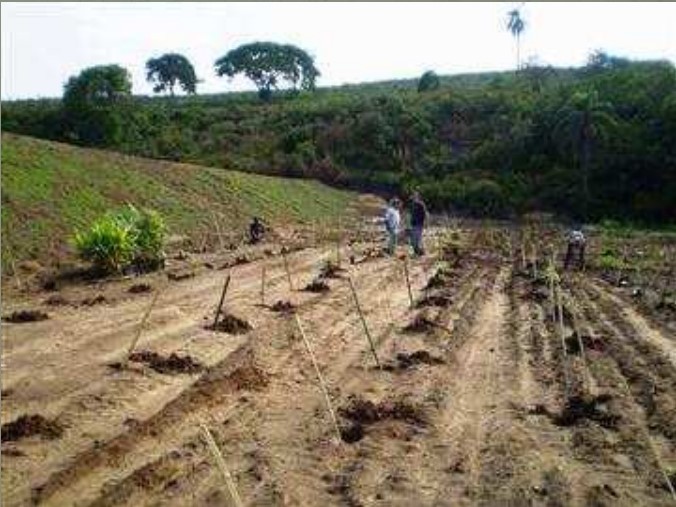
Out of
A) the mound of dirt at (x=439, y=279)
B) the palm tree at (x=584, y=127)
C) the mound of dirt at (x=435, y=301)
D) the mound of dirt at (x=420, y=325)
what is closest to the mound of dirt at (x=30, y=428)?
the mound of dirt at (x=420, y=325)

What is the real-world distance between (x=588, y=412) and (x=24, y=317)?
9455mm

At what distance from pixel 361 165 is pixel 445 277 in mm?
40224

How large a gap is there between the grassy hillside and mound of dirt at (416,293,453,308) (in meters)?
10.1

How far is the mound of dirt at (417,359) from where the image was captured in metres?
12.4

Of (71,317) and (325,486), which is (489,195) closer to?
(71,317)

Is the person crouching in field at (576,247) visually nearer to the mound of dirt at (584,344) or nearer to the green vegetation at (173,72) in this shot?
the mound of dirt at (584,344)

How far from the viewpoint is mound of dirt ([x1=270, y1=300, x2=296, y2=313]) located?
16.3 m

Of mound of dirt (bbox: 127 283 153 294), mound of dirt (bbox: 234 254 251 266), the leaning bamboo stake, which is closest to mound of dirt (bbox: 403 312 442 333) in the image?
mound of dirt (bbox: 127 283 153 294)

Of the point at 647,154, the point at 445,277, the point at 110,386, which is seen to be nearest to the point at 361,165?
the point at 647,154

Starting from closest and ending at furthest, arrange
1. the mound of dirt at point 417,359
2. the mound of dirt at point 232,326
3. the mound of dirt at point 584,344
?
the mound of dirt at point 417,359 < the mound of dirt at point 584,344 < the mound of dirt at point 232,326

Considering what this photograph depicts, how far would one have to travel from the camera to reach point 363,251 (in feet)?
92.8

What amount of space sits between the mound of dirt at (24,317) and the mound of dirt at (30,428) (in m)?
6.38

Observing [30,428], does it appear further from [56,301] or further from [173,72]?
[173,72]

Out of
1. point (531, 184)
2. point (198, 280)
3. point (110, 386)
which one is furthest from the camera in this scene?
point (531, 184)
